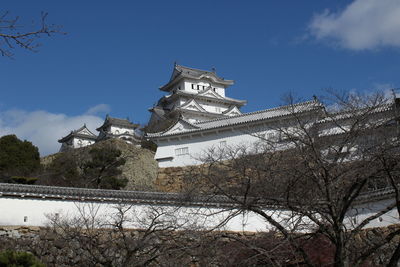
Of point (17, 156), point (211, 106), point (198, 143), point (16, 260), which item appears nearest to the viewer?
point (16, 260)

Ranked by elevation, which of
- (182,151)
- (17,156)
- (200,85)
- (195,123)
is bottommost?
(182,151)

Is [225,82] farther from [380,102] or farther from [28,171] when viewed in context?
[380,102]

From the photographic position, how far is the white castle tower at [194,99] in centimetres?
3172

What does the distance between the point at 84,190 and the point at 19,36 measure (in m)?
8.07

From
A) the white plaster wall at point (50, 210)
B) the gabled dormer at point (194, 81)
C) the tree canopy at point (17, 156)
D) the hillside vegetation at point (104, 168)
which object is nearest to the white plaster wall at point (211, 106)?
the gabled dormer at point (194, 81)

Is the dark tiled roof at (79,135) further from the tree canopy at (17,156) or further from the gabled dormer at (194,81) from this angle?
the tree canopy at (17,156)

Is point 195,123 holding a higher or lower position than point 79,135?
lower

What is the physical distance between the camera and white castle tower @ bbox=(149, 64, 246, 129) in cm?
3172

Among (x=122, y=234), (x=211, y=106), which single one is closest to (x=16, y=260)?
(x=122, y=234)

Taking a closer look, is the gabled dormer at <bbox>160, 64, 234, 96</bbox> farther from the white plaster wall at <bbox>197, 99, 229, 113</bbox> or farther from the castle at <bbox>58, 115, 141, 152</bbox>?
the castle at <bbox>58, 115, 141, 152</bbox>

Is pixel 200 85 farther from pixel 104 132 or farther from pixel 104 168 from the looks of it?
pixel 104 168

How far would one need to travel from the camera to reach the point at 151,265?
8758mm

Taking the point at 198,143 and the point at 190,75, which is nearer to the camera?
the point at 198,143

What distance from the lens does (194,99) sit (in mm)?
32625
